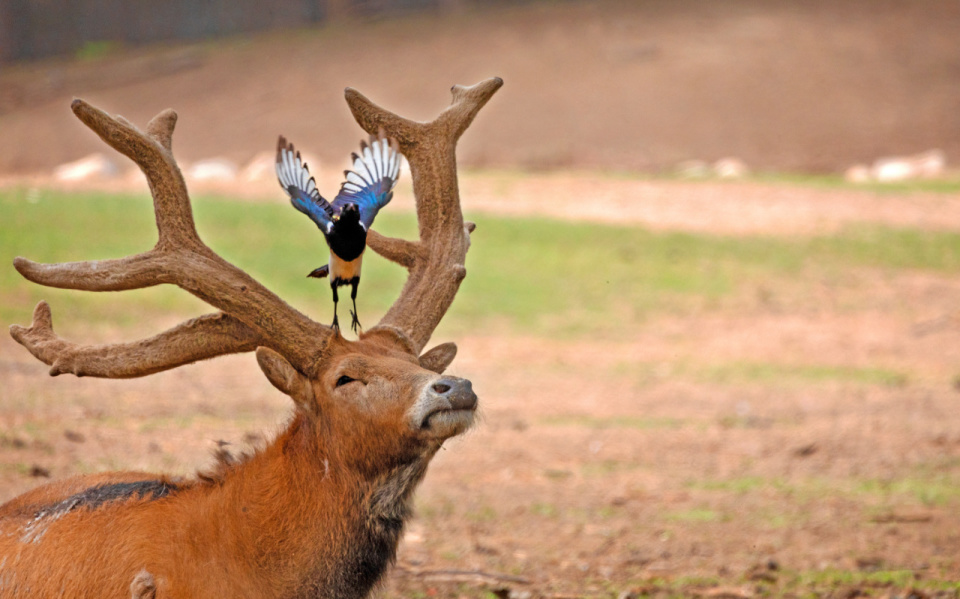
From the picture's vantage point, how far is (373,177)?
5.00 meters

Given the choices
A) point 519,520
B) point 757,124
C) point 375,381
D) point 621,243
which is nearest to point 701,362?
point 621,243

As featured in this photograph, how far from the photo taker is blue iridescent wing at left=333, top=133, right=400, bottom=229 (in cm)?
491

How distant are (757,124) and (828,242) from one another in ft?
32.9

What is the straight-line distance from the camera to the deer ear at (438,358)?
4.41 metres

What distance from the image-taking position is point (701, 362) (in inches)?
507

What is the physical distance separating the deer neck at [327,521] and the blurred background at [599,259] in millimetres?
489

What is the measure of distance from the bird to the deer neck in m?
0.85

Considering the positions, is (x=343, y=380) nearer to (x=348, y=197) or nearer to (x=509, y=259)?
(x=348, y=197)

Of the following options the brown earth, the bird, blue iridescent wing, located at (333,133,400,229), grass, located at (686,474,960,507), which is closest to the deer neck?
the bird

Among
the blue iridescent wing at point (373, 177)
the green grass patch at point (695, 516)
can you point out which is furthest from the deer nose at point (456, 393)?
the green grass patch at point (695, 516)

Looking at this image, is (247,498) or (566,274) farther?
(566,274)

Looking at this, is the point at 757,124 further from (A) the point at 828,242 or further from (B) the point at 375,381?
(B) the point at 375,381

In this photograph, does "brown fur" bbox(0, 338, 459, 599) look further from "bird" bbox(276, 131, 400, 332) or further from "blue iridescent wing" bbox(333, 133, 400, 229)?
"blue iridescent wing" bbox(333, 133, 400, 229)

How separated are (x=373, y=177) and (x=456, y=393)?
161 cm
